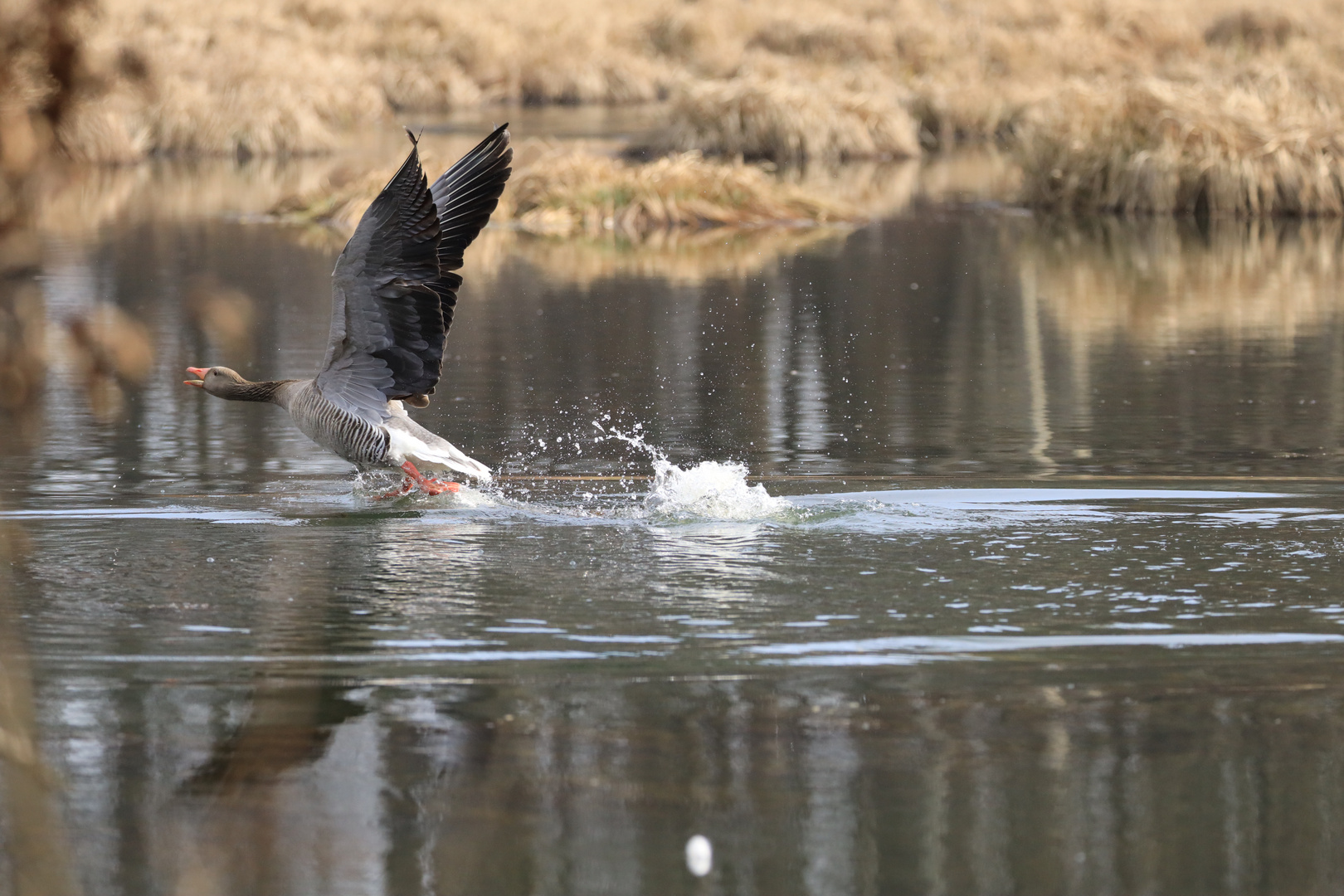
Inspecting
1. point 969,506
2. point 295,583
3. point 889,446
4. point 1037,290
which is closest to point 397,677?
point 295,583

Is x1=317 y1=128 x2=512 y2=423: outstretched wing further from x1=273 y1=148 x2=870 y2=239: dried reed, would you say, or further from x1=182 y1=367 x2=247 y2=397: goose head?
x1=273 y1=148 x2=870 y2=239: dried reed

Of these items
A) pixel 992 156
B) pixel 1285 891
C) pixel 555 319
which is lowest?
pixel 1285 891

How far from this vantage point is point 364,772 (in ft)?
15.7

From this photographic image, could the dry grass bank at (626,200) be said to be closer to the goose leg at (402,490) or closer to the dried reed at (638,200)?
the dried reed at (638,200)

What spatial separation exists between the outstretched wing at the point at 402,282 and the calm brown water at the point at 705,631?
0.56 metres

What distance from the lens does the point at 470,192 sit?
8812 mm

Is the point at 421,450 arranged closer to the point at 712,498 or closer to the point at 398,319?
the point at 398,319

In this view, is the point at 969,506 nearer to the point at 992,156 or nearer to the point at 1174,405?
the point at 1174,405

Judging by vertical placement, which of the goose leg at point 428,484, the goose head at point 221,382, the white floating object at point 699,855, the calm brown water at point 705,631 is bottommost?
the white floating object at point 699,855

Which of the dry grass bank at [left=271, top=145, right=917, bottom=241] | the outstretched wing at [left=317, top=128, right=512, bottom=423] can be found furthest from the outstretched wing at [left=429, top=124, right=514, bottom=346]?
the dry grass bank at [left=271, top=145, right=917, bottom=241]

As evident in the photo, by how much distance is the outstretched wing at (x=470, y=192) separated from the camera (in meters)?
8.73

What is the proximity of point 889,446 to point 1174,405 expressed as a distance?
7.47 ft

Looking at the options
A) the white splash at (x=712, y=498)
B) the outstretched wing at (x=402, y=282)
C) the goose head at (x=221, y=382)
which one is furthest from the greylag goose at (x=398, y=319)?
the white splash at (x=712, y=498)

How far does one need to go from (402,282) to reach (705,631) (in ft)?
8.80
